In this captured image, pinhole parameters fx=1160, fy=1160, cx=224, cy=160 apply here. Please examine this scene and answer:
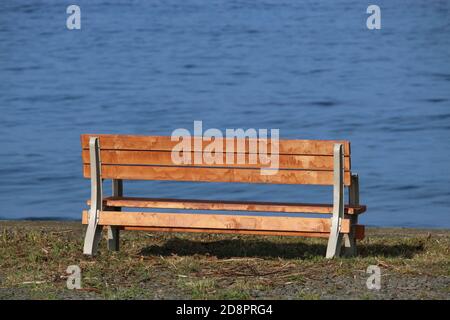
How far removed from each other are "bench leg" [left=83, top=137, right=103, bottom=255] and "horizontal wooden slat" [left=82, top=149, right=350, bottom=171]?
75 millimetres

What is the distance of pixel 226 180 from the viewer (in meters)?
7.87

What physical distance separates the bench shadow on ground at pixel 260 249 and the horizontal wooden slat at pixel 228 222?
0.49 meters

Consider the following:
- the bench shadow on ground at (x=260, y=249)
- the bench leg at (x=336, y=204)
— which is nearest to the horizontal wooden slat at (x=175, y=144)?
the bench leg at (x=336, y=204)

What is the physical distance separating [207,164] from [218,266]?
0.71 metres

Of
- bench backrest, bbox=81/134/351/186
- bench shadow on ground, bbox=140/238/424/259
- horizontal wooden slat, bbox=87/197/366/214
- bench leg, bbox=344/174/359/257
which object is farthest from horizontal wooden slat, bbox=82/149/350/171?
bench shadow on ground, bbox=140/238/424/259

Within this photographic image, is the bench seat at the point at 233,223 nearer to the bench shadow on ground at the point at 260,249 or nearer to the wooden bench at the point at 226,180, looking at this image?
the wooden bench at the point at 226,180

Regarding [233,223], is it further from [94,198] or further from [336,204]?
A: [94,198]

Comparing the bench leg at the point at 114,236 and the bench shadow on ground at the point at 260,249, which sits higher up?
the bench leg at the point at 114,236

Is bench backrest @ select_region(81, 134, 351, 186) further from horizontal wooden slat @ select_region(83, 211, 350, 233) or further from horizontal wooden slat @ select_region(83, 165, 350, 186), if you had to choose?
horizontal wooden slat @ select_region(83, 211, 350, 233)

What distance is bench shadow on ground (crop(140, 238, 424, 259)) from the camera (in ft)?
27.4

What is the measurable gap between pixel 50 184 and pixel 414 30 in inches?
626

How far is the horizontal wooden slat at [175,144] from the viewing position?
7707 mm

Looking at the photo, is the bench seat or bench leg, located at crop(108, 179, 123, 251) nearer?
the bench seat

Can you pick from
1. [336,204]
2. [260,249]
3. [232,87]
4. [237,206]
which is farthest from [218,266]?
[232,87]
